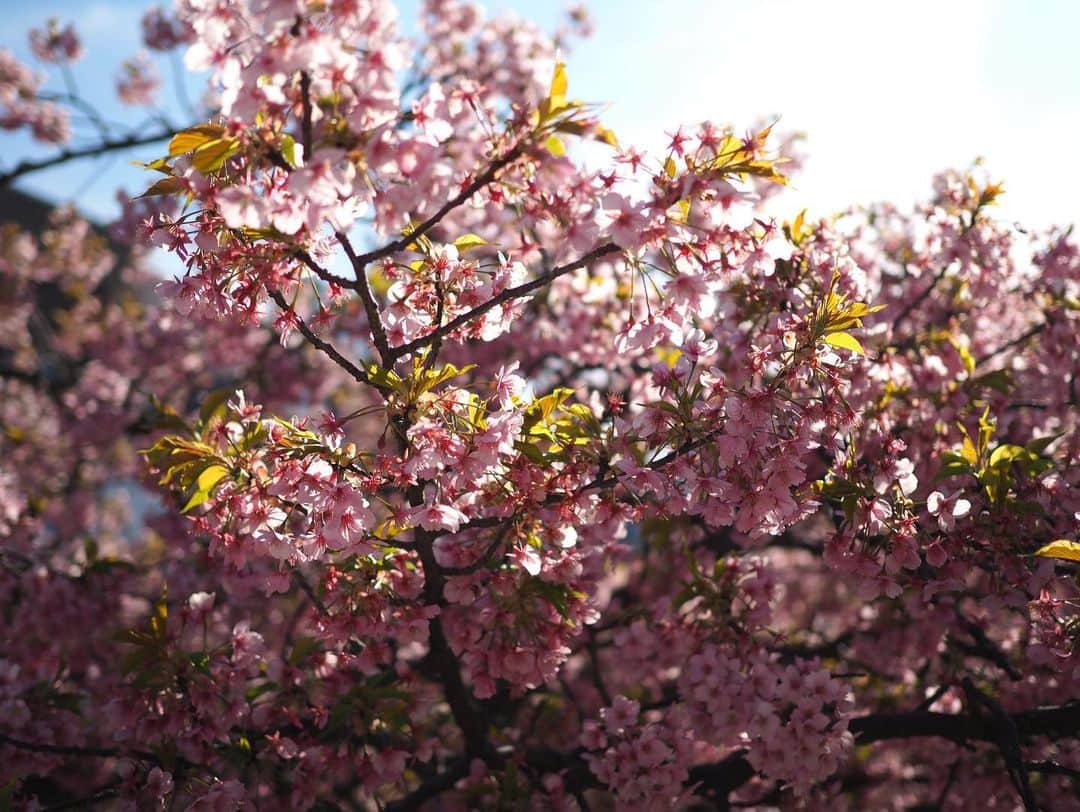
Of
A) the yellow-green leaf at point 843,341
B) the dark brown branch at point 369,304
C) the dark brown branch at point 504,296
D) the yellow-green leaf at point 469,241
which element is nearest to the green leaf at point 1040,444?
the yellow-green leaf at point 843,341

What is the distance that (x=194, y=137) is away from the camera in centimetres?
180

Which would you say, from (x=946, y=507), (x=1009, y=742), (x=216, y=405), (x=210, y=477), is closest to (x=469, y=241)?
(x=210, y=477)

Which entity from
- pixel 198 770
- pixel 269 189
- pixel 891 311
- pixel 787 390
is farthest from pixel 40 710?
pixel 891 311

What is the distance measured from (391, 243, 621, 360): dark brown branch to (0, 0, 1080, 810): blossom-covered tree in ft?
0.05

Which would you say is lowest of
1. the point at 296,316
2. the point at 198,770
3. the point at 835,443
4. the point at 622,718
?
the point at 622,718

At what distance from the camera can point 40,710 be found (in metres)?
3.48

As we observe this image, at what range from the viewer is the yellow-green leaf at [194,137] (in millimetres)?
1788

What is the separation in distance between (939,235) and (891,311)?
54cm

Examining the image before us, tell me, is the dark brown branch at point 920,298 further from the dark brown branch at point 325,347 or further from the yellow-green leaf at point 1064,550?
the dark brown branch at point 325,347

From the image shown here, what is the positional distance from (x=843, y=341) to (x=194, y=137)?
183cm

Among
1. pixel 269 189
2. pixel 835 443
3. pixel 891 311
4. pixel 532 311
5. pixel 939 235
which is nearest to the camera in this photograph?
pixel 269 189

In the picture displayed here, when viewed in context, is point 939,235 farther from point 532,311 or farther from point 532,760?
point 532,760

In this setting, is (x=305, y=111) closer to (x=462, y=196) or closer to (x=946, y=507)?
(x=462, y=196)

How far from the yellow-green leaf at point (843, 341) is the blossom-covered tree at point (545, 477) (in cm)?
3
